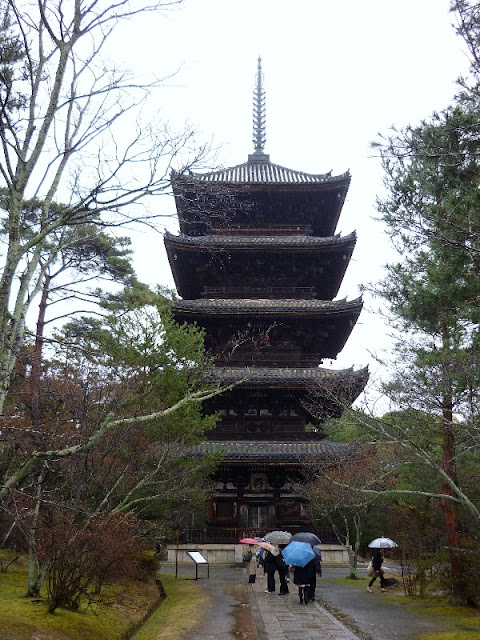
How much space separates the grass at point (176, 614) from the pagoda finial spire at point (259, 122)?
2219cm

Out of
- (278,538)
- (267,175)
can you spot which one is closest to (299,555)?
(278,538)

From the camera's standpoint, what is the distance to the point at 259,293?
24438 millimetres

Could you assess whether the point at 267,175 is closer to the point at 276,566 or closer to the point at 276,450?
the point at 276,450

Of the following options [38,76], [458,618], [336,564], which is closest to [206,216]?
[38,76]

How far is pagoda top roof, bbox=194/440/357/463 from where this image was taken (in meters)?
21.1

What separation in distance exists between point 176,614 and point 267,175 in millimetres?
20770

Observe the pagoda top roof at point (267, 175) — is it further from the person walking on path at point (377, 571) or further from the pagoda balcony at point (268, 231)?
the person walking on path at point (377, 571)

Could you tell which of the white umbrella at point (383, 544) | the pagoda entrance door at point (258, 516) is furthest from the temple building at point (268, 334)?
the white umbrella at point (383, 544)

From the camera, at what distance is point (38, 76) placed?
25.5 feet

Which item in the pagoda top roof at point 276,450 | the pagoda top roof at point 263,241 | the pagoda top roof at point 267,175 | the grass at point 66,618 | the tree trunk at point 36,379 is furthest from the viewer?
the pagoda top roof at point 267,175

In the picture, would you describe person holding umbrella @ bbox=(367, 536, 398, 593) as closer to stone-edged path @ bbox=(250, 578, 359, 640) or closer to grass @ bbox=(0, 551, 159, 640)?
stone-edged path @ bbox=(250, 578, 359, 640)

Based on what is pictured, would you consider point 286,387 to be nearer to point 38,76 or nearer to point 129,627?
point 129,627

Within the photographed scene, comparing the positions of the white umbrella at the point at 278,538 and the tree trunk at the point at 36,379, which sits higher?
the tree trunk at the point at 36,379

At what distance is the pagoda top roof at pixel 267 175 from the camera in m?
25.1
